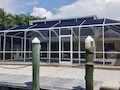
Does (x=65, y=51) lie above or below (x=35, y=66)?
above

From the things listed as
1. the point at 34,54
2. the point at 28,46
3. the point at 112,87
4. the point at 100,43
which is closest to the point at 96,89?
the point at 112,87

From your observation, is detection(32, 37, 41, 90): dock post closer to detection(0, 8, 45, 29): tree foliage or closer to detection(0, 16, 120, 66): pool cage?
detection(0, 16, 120, 66): pool cage

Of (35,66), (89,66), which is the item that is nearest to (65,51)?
(35,66)

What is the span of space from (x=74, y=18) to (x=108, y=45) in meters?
5.41

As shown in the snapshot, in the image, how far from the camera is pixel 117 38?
79.4 feet

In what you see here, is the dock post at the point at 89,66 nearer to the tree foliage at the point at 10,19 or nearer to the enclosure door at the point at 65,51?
the enclosure door at the point at 65,51

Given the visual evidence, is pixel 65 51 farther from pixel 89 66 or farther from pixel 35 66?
pixel 89 66

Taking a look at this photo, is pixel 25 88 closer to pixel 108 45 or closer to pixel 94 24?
pixel 94 24

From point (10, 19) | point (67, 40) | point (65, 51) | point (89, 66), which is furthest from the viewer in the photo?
point (10, 19)

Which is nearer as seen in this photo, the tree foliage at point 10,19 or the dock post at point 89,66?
the dock post at point 89,66

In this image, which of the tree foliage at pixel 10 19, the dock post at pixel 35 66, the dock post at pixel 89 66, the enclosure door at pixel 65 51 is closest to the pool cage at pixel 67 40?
the enclosure door at pixel 65 51

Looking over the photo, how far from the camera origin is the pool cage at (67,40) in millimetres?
17984

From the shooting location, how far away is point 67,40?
20.8 m

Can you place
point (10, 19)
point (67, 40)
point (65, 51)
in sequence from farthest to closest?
1. point (10, 19)
2. point (67, 40)
3. point (65, 51)
